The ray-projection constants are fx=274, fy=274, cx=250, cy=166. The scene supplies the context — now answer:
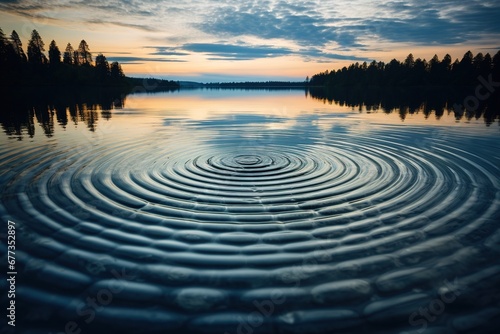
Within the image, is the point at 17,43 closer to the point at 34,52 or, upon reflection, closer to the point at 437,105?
the point at 34,52

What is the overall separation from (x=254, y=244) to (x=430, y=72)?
7102 inches

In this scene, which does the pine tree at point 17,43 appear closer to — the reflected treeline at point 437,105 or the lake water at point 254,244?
the reflected treeline at point 437,105

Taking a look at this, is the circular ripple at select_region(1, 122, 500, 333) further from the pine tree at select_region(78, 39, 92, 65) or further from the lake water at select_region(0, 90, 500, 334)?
the pine tree at select_region(78, 39, 92, 65)

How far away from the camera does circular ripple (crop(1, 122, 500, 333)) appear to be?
510 centimetres

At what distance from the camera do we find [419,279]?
5816 millimetres

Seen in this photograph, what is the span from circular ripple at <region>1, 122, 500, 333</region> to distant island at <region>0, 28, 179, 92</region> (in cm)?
11650

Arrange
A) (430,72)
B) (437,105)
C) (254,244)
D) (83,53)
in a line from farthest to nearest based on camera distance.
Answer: (83,53), (430,72), (437,105), (254,244)

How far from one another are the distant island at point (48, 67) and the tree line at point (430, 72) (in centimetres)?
15962

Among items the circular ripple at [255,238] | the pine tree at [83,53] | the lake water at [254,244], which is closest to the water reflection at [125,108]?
the lake water at [254,244]

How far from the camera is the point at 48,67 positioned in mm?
120500

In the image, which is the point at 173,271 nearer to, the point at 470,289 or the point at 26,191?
the point at 470,289

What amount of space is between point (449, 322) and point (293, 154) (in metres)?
12.3

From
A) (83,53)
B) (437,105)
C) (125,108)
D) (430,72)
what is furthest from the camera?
(83,53)

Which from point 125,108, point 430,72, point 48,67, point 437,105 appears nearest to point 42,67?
point 48,67
